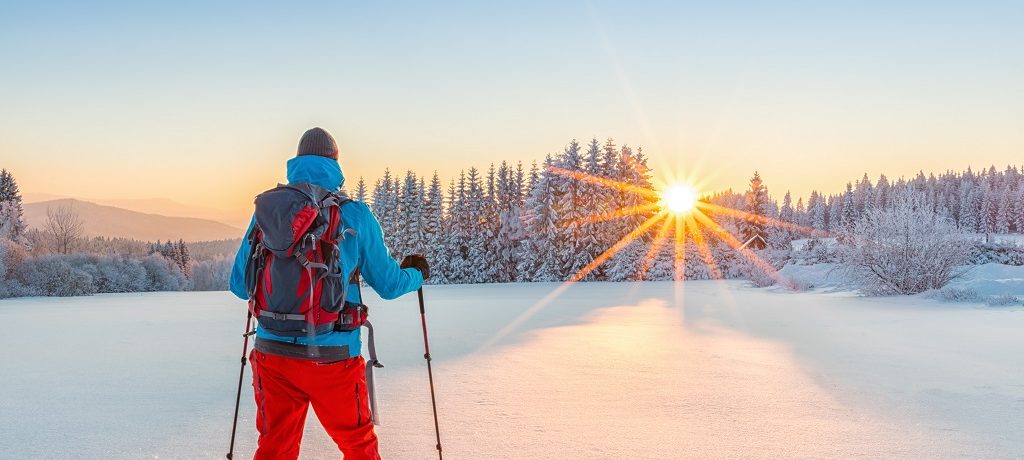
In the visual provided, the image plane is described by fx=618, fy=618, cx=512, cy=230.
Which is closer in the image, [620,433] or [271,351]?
[271,351]

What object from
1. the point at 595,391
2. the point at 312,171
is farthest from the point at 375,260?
the point at 595,391

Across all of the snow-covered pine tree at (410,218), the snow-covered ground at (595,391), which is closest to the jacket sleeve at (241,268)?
the snow-covered ground at (595,391)

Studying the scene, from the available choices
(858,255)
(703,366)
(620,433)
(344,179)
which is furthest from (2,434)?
(858,255)

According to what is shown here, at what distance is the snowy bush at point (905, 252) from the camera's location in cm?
1975

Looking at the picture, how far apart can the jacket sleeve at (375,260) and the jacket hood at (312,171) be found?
0.20 metres

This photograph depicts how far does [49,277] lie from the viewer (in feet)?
89.5

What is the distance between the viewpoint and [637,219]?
4466 cm

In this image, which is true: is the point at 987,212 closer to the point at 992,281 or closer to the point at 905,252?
the point at 992,281

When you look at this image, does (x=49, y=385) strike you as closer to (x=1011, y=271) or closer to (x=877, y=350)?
(x=877, y=350)

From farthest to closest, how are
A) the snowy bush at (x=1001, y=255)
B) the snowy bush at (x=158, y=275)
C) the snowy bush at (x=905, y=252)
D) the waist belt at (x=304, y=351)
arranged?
the snowy bush at (x=158, y=275)
the snowy bush at (x=1001, y=255)
the snowy bush at (x=905, y=252)
the waist belt at (x=304, y=351)

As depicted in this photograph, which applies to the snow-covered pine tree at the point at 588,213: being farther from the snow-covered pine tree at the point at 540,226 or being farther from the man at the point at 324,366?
the man at the point at 324,366

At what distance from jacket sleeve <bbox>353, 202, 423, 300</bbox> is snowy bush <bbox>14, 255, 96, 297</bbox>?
31016 millimetres

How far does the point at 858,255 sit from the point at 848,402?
55.9 ft

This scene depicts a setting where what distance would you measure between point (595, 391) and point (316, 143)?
176 inches
